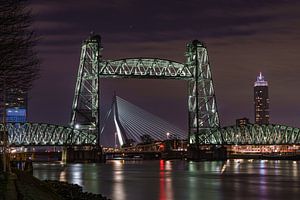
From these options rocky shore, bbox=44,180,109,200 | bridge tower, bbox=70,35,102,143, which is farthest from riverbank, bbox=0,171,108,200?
bridge tower, bbox=70,35,102,143

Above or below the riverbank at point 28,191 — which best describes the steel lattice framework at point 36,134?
above

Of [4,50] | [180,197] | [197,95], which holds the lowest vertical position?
[180,197]

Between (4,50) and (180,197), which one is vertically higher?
(4,50)

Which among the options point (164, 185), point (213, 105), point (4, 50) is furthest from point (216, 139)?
point (4, 50)

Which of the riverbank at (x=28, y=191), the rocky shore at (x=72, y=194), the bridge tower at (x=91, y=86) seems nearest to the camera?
the riverbank at (x=28, y=191)

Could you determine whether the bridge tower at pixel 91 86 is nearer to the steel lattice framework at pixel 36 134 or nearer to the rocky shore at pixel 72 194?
the steel lattice framework at pixel 36 134

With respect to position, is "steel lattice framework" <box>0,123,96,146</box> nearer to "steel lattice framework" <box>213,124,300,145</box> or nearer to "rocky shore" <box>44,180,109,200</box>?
"steel lattice framework" <box>213,124,300,145</box>

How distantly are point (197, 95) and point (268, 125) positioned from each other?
136 feet

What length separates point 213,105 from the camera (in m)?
142

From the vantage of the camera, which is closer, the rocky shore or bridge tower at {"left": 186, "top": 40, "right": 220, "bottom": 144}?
the rocky shore

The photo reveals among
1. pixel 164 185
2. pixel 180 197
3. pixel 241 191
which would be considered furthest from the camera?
pixel 164 185

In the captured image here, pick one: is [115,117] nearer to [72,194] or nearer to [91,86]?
[91,86]

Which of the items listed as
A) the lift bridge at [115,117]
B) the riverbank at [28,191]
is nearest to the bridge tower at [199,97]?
the lift bridge at [115,117]

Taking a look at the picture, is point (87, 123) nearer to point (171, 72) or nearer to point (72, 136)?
point (72, 136)
